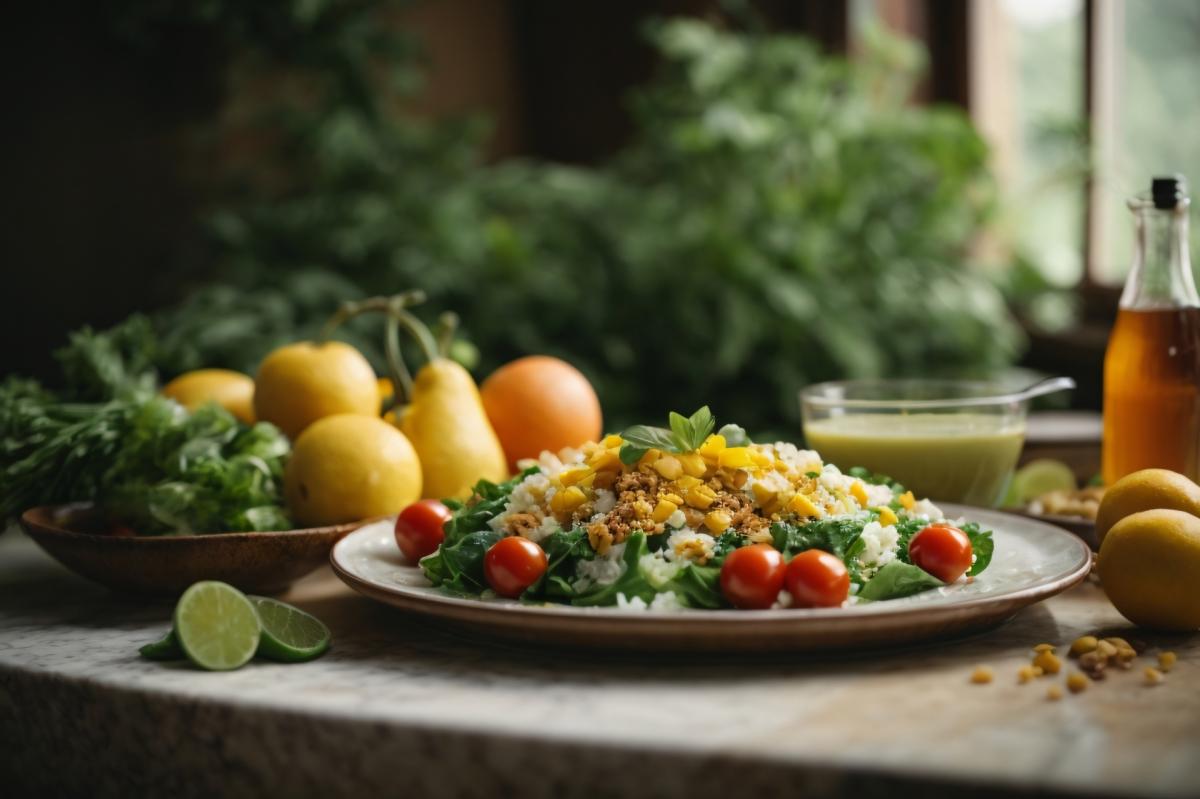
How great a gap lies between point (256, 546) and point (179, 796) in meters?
0.44

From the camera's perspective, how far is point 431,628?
160 centimetres

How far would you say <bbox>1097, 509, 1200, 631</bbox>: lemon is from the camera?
1443 mm

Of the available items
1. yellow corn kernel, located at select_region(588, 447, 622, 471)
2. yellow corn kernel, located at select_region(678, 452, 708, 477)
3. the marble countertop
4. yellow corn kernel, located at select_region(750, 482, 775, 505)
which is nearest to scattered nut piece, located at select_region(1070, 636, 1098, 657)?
the marble countertop

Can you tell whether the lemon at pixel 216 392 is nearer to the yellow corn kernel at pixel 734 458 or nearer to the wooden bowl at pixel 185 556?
the wooden bowl at pixel 185 556

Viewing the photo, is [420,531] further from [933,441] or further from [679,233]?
[679,233]

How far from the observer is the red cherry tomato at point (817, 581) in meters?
1.34

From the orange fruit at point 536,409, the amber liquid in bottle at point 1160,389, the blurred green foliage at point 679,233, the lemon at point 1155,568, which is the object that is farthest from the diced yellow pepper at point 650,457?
the blurred green foliage at point 679,233

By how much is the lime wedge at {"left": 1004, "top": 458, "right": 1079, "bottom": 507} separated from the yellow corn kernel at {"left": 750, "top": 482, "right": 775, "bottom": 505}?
982 millimetres

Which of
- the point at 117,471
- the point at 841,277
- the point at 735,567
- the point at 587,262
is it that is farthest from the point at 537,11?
the point at 735,567

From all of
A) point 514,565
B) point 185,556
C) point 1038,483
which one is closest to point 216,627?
point 185,556

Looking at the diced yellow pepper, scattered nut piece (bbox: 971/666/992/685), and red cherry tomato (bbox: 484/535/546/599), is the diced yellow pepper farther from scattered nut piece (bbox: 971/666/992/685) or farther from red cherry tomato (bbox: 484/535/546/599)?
scattered nut piece (bbox: 971/666/992/685)

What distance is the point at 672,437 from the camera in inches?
61.4

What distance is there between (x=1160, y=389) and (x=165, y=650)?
161 cm

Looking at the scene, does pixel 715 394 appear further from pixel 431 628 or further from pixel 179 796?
pixel 179 796
